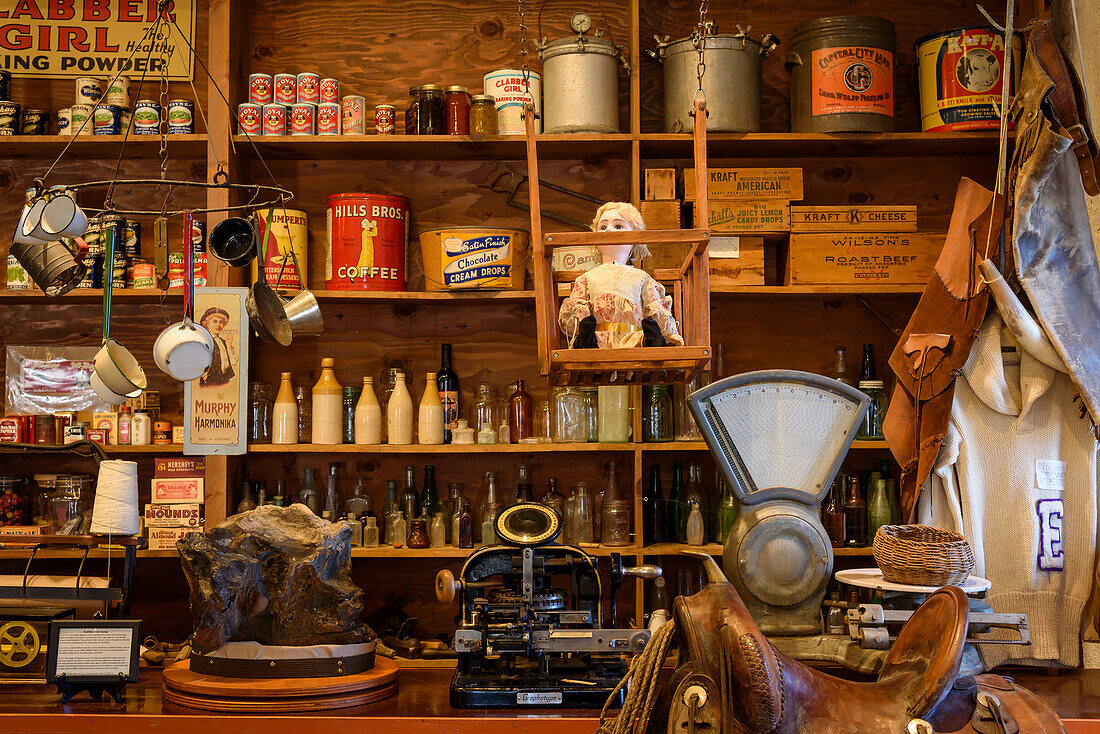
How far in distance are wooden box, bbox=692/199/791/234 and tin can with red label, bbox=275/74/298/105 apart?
1.36 m

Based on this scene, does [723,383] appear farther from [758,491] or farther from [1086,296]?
[1086,296]

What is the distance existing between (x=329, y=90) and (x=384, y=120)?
0.21 metres

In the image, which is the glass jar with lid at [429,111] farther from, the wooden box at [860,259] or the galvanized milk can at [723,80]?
the wooden box at [860,259]

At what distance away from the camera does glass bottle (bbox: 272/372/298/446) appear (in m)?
A: 3.20

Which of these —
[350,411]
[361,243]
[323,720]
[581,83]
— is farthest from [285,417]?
[581,83]

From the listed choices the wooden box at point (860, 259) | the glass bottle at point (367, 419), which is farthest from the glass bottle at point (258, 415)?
the wooden box at point (860, 259)

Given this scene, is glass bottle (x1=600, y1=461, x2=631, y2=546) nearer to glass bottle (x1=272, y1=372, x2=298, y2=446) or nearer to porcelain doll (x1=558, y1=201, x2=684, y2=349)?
porcelain doll (x1=558, y1=201, x2=684, y2=349)

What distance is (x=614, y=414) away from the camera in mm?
3156

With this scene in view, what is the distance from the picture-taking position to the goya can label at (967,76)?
3.14m

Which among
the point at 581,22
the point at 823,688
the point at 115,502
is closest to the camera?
the point at 823,688

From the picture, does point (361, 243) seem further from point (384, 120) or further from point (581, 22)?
point (581, 22)

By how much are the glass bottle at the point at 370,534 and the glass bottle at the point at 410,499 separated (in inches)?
4.6

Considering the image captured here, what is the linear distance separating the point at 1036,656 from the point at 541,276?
5.53ft

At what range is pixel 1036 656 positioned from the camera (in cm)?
266
